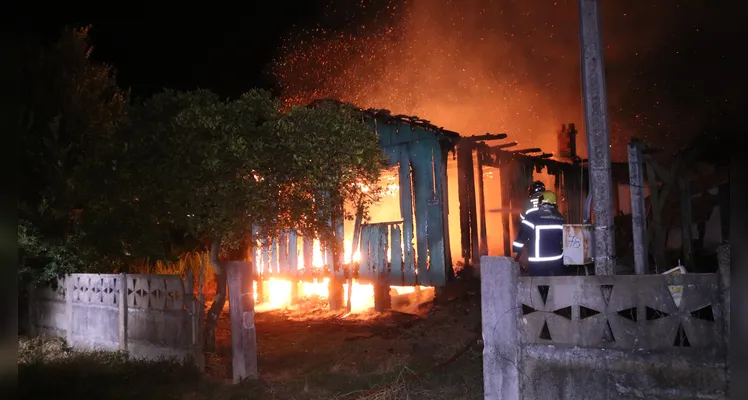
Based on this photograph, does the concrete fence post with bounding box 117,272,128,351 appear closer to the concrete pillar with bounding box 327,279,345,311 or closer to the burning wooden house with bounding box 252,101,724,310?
the burning wooden house with bounding box 252,101,724,310

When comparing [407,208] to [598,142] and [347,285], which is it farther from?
[598,142]

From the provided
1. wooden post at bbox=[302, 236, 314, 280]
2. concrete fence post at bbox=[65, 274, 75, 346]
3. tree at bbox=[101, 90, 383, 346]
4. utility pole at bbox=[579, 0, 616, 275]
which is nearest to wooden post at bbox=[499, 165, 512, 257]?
wooden post at bbox=[302, 236, 314, 280]

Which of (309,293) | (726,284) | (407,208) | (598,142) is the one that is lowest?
(309,293)

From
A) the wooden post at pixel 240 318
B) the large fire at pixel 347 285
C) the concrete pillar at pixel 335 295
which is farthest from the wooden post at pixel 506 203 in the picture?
the wooden post at pixel 240 318

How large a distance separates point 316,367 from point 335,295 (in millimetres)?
5776

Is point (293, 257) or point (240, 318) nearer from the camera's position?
point (240, 318)

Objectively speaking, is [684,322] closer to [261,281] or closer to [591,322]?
[591,322]

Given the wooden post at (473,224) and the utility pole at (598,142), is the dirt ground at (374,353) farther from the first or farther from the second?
the utility pole at (598,142)

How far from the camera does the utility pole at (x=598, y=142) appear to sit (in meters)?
5.52

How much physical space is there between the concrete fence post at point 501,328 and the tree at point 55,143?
10370 millimetres

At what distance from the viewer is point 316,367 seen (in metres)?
8.59

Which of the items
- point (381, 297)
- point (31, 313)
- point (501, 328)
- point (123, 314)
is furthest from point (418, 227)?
point (31, 313)

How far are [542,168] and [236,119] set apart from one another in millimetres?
11105

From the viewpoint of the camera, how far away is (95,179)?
909 centimetres
